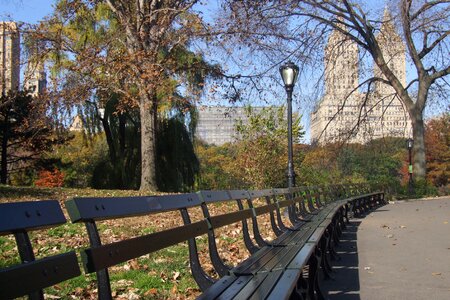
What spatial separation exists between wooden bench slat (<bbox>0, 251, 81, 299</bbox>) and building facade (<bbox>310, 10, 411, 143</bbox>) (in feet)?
93.0

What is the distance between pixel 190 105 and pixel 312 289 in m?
18.5

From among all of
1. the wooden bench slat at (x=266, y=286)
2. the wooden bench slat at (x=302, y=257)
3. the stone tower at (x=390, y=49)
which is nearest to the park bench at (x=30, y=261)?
the wooden bench slat at (x=266, y=286)

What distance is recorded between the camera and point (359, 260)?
8.09m

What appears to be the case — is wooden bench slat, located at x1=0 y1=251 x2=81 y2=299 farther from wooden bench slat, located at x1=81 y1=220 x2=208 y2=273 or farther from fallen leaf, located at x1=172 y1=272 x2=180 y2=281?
fallen leaf, located at x1=172 y1=272 x2=180 y2=281

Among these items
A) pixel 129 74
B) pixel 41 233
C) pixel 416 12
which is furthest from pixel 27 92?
pixel 41 233

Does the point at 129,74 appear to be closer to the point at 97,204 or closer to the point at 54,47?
the point at 54,47

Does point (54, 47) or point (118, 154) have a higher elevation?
point (54, 47)

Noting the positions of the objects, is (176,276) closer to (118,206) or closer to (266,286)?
(266,286)

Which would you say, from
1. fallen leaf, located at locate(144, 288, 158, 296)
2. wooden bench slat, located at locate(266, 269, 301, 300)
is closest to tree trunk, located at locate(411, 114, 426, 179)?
fallen leaf, located at locate(144, 288, 158, 296)

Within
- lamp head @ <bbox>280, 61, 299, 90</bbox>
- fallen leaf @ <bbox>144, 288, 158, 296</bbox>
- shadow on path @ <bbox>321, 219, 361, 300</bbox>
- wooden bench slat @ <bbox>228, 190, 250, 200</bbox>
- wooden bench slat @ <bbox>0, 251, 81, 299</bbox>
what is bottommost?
shadow on path @ <bbox>321, 219, 361, 300</bbox>

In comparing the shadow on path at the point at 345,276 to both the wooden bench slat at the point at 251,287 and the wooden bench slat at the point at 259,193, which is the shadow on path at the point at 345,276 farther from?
the wooden bench slat at the point at 251,287

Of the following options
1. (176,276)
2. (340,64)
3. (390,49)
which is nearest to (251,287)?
(176,276)

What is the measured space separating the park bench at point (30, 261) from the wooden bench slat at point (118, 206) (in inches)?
4.1

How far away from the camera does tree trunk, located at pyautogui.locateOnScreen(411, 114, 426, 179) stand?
107ft
